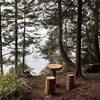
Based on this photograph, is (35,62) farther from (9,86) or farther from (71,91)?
(71,91)

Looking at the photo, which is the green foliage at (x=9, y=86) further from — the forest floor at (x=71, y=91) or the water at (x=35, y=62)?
the water at (x=35, y=62)

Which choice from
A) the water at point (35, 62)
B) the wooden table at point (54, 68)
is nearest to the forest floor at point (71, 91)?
the wooden table at point (54, 68)

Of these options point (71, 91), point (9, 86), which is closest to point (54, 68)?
point (71, 91)

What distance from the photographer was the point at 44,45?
20.0 m

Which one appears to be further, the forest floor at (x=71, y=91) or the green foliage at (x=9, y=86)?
the green foliage at (x=9, y=86)

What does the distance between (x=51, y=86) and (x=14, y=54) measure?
35.9 ft

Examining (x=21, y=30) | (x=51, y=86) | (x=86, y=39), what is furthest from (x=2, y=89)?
(x=21, y=30)

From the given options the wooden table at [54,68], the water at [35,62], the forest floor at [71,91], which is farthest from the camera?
the water at [35,62]

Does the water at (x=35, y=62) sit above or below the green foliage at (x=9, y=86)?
above

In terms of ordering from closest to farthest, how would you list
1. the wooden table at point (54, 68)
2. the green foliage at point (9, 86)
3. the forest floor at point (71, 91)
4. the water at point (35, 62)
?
the forest floor at point (71, 91) < the green foliage at point (9, 86) < the wooden table at point (54, 68) < the water at point (35, 62)

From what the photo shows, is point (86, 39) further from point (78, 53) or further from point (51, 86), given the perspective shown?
point (51, 86)

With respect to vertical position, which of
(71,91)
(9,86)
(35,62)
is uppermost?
(35,62)

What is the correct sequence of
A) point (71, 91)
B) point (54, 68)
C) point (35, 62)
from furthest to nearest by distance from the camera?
point (35, 62) → point (54, 68) → point (71, 91)

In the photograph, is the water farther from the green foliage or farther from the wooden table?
the green foliage
